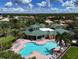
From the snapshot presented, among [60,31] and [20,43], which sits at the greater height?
[60,31]

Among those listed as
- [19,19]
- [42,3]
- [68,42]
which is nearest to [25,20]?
[19,19]

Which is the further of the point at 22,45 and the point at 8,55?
the point at 22,45

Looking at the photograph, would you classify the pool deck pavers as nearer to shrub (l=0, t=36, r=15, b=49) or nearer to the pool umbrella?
shrub (l=0, t=36, r=15, b=49)

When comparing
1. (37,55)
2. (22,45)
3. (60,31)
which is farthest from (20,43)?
(60,31)

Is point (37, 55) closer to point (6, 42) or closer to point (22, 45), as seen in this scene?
point (22, 45)

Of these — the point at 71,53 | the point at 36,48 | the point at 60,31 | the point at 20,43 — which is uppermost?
the point at 60,31

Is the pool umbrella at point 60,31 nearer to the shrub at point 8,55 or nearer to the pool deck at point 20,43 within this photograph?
the pool deck at point 20,43

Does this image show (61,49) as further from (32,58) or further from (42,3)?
(42,3)

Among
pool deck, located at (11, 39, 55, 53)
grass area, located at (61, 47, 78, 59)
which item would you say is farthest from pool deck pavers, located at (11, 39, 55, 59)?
grass area, located at (61, 47, 78, 59)

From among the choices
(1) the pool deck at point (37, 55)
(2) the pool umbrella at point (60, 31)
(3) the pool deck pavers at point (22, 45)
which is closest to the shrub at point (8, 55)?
(3) the pool deck pavers at point (22, 45)
